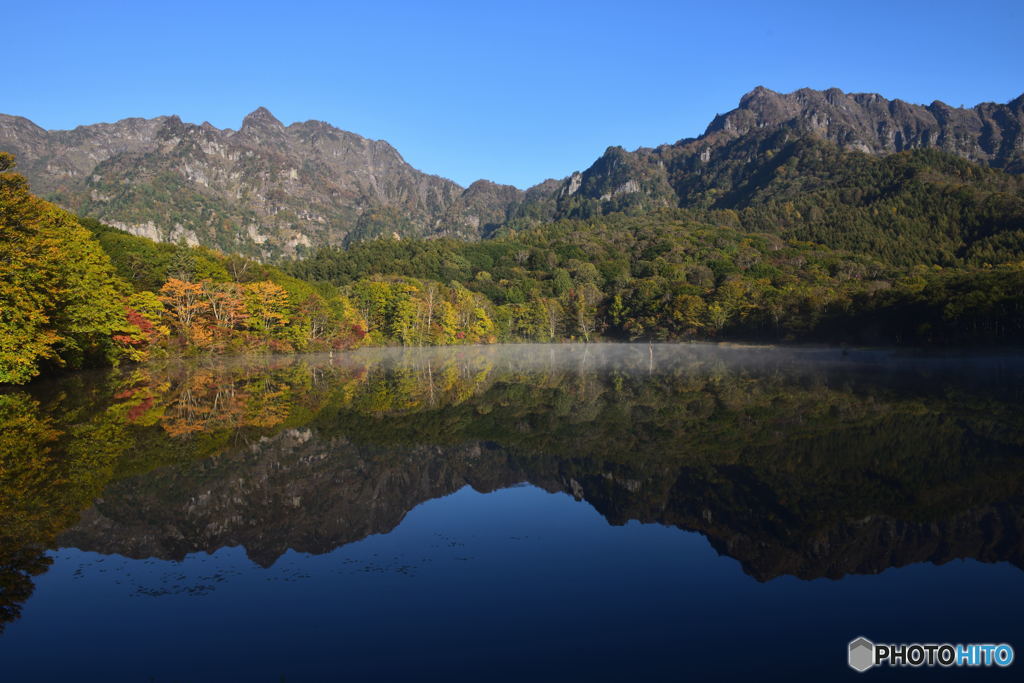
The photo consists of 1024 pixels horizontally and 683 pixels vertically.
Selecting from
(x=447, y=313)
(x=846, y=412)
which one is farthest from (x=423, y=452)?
(x=447, y=313)

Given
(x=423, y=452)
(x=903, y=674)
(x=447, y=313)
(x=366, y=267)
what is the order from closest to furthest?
(x=903, y=674), (x=423, y=452), (x=447, y=313), (x=366, y=267)

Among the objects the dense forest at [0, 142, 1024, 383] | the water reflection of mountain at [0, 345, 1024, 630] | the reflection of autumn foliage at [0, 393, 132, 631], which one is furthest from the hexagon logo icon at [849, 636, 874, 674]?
the dense forest at [0, 142, 1024, 383]

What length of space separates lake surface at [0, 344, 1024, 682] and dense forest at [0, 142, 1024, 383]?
64.7 feet

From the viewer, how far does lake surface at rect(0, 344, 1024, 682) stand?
7.19m

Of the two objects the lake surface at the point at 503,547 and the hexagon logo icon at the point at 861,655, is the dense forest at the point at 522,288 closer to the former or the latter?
the lake surface at the point at 503,547

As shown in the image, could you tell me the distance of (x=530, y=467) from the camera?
16266 millimetres

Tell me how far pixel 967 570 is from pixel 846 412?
15.8 metres

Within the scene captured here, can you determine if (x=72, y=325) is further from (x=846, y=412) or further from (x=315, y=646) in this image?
(x=846, y=412)

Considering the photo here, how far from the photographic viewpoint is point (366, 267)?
141 meters

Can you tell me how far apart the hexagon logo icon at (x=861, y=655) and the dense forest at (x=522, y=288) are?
3483cm

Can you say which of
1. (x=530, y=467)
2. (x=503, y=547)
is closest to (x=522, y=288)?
(x=530, y=467)

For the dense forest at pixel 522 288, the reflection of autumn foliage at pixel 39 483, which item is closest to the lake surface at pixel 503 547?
the reflection of autumn foliage at pixel 39 483

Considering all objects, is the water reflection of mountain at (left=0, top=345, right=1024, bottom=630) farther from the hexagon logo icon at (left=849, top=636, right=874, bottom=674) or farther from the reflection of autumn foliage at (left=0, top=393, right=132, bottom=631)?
the hexagon logo icon at (left=849, top=636, right=874, bottom=674)

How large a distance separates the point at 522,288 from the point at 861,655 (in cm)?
14243
